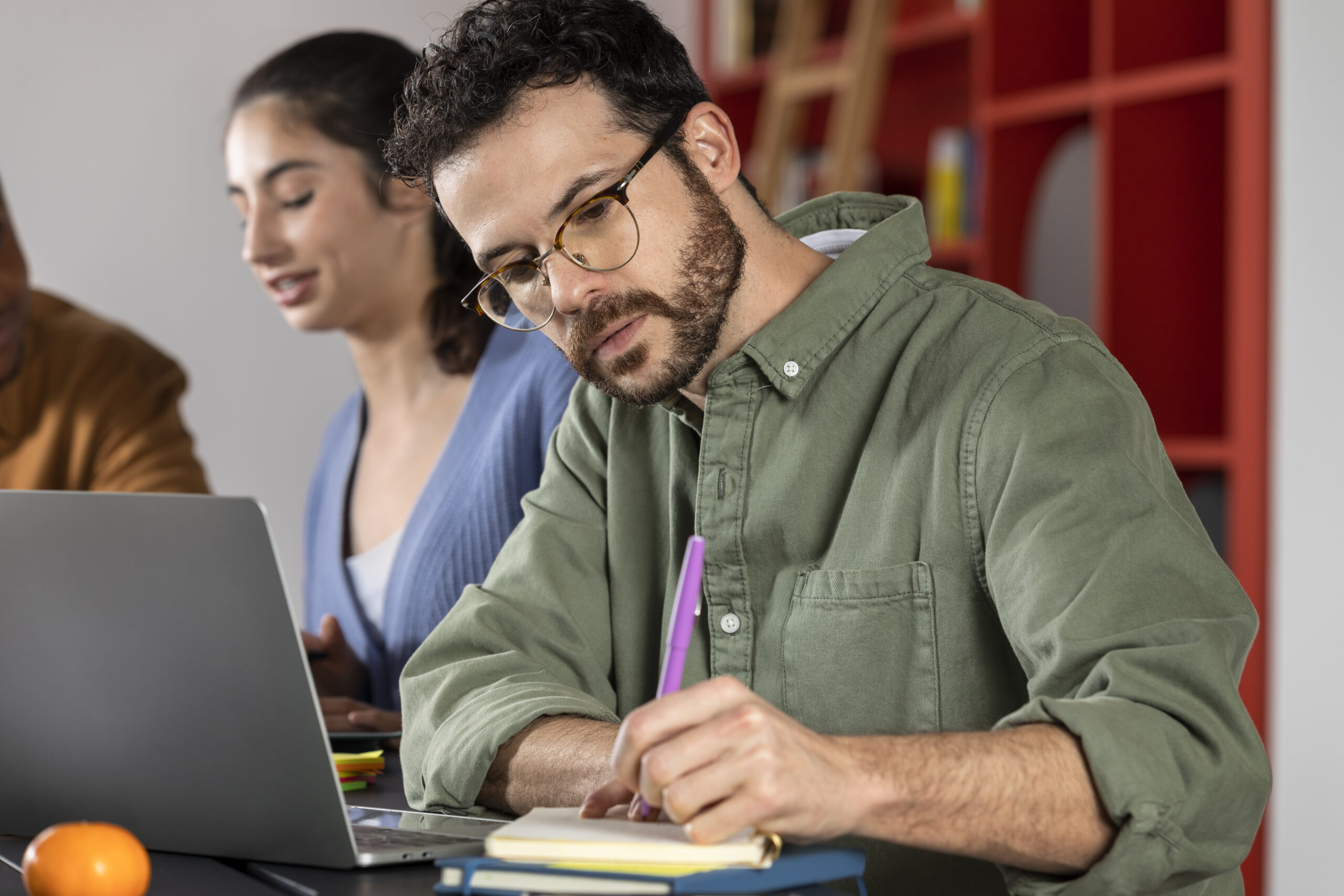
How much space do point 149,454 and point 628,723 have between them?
5.49 feet

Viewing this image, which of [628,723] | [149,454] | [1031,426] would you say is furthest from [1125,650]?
[149,454]

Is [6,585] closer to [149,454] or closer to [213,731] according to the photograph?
[213,731]

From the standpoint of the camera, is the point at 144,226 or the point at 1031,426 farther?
the point at 144,226

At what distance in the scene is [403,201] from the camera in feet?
6.18

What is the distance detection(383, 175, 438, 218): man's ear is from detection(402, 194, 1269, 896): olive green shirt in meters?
0.74

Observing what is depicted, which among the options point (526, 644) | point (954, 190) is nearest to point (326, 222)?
point (526, 644)

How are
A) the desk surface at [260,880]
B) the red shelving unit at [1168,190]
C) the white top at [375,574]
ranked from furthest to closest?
the red shelving unit at [1168,190] < the white top at [375,574] < the desk surface at [260,880]

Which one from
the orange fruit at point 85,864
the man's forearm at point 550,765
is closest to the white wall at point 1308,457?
the man's forearm at point 550,765

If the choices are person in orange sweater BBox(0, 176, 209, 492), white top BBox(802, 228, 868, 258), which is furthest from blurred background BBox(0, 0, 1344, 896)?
white top BBox(802, 228, 868, 258)

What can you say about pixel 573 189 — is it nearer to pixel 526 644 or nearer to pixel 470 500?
pixel 526 644

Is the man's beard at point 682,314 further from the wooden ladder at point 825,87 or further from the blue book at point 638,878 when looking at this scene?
the wooden ladder at point 825,87

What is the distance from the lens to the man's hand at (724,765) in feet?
2.13

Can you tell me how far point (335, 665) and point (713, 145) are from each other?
0.85 m

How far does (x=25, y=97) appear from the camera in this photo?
2561mm
